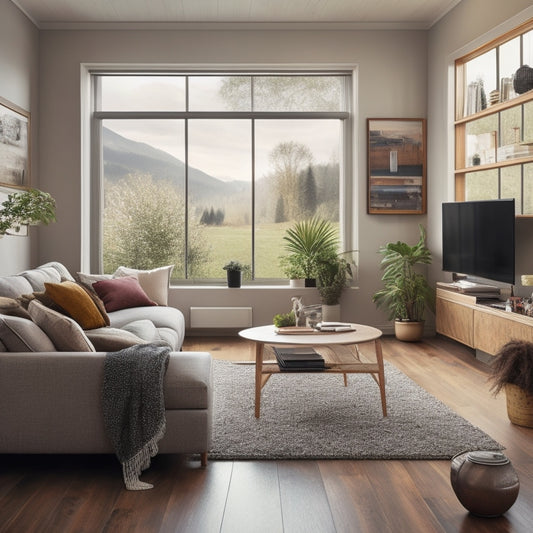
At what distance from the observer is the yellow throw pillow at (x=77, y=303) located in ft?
14.2

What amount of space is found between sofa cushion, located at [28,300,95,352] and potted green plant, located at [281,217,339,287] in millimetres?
3905

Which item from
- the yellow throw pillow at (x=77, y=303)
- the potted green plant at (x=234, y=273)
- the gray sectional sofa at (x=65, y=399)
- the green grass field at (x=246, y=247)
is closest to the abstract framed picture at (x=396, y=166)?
the green grass field at (x=246, y=247)

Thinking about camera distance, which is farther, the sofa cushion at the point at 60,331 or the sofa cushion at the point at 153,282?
the sofa cushion at the point at 153,282

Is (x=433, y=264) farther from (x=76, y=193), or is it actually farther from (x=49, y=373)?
(x=49, y=373)

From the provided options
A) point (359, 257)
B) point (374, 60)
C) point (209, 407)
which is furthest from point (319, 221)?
point (209, 407)

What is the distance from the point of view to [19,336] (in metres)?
3.06

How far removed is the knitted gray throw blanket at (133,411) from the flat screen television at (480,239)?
3146mm

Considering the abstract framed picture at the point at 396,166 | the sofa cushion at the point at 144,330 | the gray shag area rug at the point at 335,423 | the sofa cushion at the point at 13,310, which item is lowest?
the gray shag area rug at the point at 335,423

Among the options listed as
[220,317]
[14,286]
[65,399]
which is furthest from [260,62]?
[65,399]

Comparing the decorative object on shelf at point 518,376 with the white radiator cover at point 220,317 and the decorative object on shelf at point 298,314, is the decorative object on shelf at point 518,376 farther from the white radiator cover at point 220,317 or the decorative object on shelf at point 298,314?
the white radiator cover at point 220,317

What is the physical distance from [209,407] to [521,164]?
3.54 metres

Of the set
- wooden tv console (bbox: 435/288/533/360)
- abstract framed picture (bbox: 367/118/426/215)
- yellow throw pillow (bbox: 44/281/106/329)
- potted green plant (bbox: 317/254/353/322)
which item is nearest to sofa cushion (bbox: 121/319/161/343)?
yellow throw pillow (bbox: 44/281/106/329)

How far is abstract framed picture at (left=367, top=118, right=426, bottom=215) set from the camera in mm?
6977

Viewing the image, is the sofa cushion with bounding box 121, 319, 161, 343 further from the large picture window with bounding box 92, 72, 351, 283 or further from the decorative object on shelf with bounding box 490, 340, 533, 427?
the large picture window with bounding box 92, 72, 351, 283
